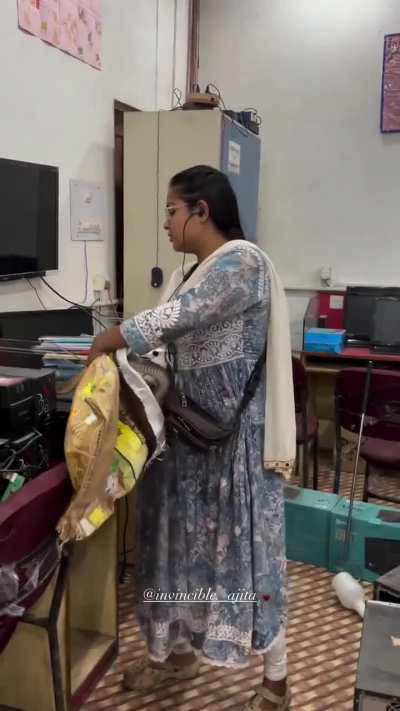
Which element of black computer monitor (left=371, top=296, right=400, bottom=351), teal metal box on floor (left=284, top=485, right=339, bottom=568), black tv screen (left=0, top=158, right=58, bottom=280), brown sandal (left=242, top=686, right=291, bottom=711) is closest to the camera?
brown sandal (left=242, top=686, right=291, bottom=711)

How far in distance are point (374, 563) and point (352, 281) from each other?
2050 mm

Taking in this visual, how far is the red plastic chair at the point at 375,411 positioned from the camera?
2534mm

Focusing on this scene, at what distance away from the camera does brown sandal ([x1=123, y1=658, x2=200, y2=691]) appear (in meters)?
1.82

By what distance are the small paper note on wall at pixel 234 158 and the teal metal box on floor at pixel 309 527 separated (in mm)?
1675

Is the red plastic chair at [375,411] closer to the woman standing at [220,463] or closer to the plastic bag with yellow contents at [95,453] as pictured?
the woman standing at [220,463]

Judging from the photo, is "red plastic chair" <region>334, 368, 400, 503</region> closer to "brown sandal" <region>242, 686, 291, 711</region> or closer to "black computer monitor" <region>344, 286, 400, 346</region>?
"black computer monitor" <region>344, 286, 400, 346</region>

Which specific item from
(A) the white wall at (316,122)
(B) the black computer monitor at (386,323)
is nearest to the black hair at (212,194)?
(B) the black computer monitor at (386,323)

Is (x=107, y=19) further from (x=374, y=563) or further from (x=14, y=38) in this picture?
(x=374, y=563)

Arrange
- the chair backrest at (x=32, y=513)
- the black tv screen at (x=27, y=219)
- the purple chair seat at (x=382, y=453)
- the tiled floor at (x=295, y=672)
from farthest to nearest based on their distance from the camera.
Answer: the purple chair seat at (x=382, y=453) → the black tv screen at (x=27, y=219) → the tiled floor at (x=295, y=672) → the chair backrest at (x=32, y=513)

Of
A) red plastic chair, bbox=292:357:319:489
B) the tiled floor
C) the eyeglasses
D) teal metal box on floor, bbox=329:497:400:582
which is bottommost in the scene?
the tiled floor

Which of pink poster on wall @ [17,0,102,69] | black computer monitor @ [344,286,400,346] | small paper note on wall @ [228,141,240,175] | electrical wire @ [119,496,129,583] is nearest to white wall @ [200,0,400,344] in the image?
black computer monitor @ [344,286,400,346]

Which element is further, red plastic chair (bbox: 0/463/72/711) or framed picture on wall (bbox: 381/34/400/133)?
framed picture on wall (bbox: 381/34/400/133)

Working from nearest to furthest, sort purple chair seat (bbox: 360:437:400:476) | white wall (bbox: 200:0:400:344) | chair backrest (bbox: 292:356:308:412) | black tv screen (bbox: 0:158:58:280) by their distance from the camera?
black tv screen (bbox: 0:158:58:280) → purple chair seat (bbox: 360:437:400:476) → chair backrest (bbox: 292:356:308:412) → white wall (bbox: 200:0:400:344)

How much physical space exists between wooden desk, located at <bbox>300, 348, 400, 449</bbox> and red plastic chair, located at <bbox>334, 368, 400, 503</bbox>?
0.62 meters
